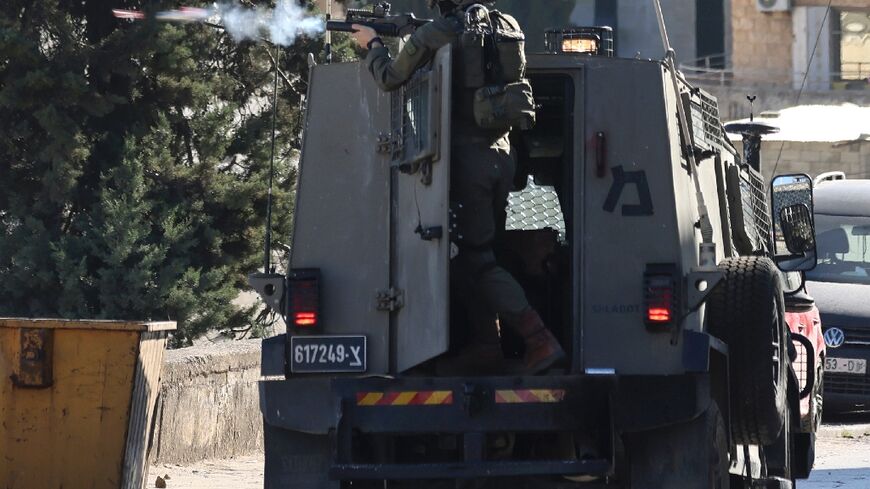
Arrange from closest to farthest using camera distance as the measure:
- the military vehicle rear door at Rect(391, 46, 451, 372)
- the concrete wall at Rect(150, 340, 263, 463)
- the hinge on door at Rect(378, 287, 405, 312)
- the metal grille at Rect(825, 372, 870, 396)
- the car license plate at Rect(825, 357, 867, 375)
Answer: the military vehicle rear door at Rect(391, 46, 451, 372) → the hinge on door at Rect(378, 287, 405, 312) → the concrete wall at Rect(150, 340, 263, 463) → the car license plate at Rect(825, 357, 867, 375) → the metal grille at Rect(825, 372, 870, 396)

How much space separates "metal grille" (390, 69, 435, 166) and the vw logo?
8715mm

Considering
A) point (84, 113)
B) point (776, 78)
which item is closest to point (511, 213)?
point (84, 113)

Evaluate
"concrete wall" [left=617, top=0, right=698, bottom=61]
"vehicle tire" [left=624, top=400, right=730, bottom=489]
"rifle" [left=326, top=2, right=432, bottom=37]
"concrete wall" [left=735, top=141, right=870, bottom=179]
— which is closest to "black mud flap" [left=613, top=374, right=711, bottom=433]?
"vehicle tire" [left=624, top=400, right=730, bottom=489]

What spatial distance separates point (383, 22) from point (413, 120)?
0.76 meters

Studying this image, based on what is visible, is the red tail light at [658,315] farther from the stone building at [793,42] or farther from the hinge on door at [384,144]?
the stone building at [793,42]

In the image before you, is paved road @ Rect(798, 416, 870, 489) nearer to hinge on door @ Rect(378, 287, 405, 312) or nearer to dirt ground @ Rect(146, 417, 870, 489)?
dirt ground @ Rect(146, 417, 870, 489)

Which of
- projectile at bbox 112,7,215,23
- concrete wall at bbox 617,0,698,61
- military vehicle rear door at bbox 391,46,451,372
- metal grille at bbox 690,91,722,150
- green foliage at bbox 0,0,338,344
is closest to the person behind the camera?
military vehicle rear door at bbox 391,46,451,372

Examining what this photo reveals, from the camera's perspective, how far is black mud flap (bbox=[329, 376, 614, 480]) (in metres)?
6.79

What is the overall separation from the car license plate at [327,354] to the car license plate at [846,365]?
872cm

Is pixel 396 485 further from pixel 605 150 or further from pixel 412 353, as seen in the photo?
pixel 605 150

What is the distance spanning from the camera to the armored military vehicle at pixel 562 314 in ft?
22.4

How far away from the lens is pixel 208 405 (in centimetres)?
1136

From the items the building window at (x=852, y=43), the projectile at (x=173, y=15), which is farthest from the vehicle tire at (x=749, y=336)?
the building window at (x=852, y=43)

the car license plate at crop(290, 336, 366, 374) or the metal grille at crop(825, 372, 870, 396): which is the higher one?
the metal grille at crop(825, 372, 870, 396)
